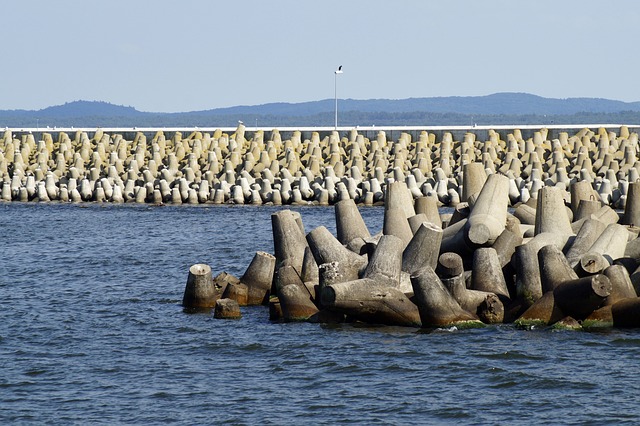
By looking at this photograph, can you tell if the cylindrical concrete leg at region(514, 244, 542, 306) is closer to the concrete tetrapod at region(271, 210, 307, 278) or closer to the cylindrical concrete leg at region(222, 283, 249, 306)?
the concrete tetrapod at region(271, 210, 307, 278)

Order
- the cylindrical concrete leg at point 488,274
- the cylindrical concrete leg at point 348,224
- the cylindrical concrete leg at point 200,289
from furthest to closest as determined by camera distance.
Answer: the cylindrical concrete leg at point 348,224 → the cylindrical concrete leg at point 200,289 → the cylindrical concrete leg at point 488,274

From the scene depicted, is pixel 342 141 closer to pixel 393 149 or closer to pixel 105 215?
pixel 393 149

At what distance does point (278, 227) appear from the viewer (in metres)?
17.8

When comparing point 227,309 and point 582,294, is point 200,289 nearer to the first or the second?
point 227,309

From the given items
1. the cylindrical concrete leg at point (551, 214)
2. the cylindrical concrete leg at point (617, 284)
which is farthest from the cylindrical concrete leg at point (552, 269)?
the cylindrical concrete leg at point (551, 214)

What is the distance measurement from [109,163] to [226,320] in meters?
28.1

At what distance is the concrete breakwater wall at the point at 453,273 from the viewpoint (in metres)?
14.9

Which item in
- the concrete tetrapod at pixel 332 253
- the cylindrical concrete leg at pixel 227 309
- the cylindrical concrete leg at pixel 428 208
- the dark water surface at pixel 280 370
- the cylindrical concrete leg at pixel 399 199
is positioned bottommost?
the dark water surface at pixel 280 370

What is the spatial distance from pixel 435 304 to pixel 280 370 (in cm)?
225

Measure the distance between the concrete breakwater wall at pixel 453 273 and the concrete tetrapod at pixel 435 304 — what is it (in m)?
0.01

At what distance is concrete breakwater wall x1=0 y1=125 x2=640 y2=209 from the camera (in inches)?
1415

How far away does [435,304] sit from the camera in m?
14.9

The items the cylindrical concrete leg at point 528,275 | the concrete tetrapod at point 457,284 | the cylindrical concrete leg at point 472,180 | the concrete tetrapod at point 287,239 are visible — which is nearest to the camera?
the concrete tetrapod at point 457,284

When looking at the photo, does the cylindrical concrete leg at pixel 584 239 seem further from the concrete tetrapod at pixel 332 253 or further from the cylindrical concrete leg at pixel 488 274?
the concrete tetrapod at pixel 332 253
